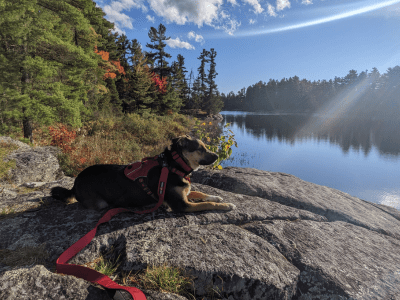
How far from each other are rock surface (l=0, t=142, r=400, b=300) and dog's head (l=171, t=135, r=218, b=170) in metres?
0.97

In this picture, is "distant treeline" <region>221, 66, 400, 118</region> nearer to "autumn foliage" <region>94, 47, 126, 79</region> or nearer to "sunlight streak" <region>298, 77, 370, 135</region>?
"sunlight streak" <region>298, 77, 370, 135</region>

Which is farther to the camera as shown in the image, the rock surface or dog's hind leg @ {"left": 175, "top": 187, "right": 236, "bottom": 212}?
dog's hind leg @ {"left": 175, "top": 187, "right": 236, "bottom": 212}

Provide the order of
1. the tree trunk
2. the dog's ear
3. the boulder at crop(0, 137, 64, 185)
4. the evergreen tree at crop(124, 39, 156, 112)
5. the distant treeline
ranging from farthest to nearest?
the distant treeline, the evergreen tree at crop(124, 39, 156, 112), the tree trunk, the boulder at crop(0, 137, 64, 185), the dog's ear

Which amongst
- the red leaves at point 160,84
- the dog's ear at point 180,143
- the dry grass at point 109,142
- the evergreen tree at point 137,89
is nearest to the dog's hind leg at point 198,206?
the dog's ear at point 180,143

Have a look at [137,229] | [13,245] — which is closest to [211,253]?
[137,229]

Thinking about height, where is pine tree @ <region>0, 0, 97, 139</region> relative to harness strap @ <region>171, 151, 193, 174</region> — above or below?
above

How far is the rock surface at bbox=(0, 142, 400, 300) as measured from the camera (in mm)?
2227

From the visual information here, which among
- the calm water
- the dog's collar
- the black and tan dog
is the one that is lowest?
the calm water

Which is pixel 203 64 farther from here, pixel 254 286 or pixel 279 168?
pixel 254 286

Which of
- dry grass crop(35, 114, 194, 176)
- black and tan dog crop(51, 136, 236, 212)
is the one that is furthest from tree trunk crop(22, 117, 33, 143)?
black and tan dog crop(51, 136, 236, 212)

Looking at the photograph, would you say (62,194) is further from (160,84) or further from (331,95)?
(331,95)

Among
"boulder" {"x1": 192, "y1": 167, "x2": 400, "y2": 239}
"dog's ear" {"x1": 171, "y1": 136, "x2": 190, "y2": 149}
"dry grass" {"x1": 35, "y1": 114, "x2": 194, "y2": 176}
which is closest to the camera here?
"dog's ear" {"x1": 171, "y1": 136, "x2": 190, "y2": 149}

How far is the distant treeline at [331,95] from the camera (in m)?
88.4

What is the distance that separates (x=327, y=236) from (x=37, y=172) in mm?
7768
